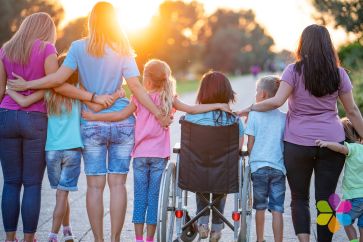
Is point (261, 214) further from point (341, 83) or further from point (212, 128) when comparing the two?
point (341, 83)

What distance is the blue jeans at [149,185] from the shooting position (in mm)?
5133

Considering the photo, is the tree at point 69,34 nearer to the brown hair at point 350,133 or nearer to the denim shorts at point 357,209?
the brown hair at point 350,133

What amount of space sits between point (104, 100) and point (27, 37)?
0.75m

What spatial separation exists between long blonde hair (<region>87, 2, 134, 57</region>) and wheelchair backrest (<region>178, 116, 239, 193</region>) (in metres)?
0.77

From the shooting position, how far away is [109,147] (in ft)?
16.3

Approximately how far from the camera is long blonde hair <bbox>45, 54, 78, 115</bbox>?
496 centimetres

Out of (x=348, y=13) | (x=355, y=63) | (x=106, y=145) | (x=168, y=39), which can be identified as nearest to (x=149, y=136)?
(x=106, y=145)

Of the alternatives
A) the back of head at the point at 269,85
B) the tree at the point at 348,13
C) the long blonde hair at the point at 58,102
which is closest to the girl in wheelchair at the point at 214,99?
the back of head at the point at 269,85

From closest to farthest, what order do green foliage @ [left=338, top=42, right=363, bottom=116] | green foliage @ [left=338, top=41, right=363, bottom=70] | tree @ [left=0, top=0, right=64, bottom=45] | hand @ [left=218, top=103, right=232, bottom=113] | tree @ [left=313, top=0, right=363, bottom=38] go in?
hand @ [left=218, top=103, right=232, bottom=113] < green foliage @ [left=338, top=42, right=363, bottom=116] < tree @ [left=313, top=0, right=363, bottom=38] < green foliage @ [left=338, top=41, right=363, bottom=70] < tree @ [left=0, top=0, right=64, bottom=45]

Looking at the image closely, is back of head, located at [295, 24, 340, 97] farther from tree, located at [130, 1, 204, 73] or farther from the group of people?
tree, located at [130, 1, 204, 73]

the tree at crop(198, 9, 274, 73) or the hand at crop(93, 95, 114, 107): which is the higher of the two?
the tree at crop(198, 9, 274, 73)

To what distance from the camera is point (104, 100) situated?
4.86m

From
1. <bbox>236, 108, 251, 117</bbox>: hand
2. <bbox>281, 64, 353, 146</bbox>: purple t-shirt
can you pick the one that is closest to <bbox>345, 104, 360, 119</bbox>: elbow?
<bbox>281, 64, 353, 146</bbox>: purple t-shirt

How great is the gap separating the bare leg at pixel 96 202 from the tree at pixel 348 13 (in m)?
17.5
